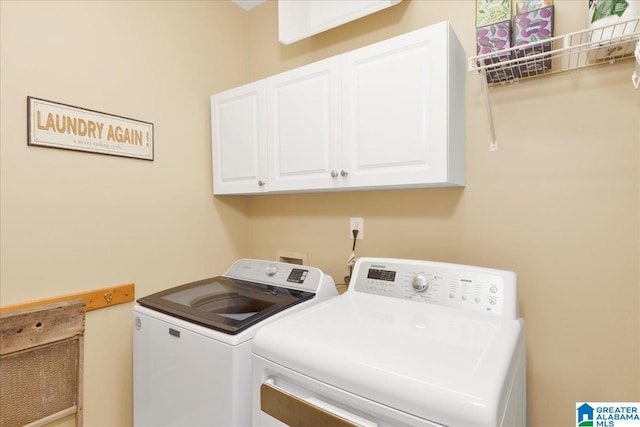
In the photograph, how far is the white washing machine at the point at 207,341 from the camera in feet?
3.62

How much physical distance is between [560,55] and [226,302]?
1677 millimetres

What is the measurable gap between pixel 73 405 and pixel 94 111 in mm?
1281

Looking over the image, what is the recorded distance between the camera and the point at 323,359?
2.85 ft

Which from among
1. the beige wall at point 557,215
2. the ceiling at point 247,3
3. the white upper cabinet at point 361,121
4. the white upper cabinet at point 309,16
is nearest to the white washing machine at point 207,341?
the white upper cabinet at point 361,121

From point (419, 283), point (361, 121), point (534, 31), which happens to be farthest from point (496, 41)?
point (419, 283)

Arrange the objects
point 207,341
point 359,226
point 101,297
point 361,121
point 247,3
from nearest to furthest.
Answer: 1. point 207,341
2. point 361,121
3. point 101,297
4. point 359,226
5. point 247,3

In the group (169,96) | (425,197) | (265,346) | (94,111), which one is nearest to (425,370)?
(265,346)

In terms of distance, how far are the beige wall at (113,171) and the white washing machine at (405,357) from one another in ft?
3.38

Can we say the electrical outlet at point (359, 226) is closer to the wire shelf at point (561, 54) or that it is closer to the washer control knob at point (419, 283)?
the washer control knob at point (419, 283)

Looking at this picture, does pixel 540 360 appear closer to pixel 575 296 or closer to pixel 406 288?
pixel 575 296

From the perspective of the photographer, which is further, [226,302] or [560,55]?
[226,302]

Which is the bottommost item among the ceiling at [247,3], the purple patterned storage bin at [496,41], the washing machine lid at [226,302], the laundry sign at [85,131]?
the washing machine lid at [226,302]

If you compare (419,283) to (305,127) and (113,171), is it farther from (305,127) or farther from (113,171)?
(113,171)

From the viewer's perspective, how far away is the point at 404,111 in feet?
4.44
